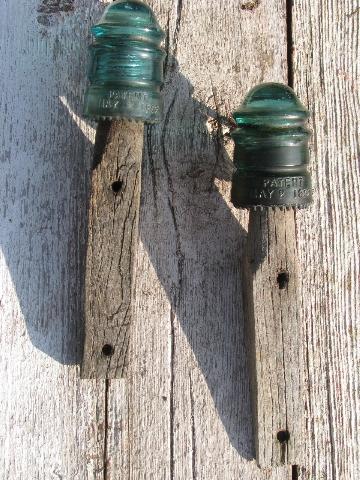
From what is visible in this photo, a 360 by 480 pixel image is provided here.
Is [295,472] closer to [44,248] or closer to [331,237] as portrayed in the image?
[331,237]

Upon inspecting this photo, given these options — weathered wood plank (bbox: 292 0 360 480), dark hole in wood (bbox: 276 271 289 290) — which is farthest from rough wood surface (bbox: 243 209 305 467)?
weathered wood plank (bbox: 292 0 360 480)

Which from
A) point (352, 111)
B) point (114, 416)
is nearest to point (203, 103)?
point (352, 111)

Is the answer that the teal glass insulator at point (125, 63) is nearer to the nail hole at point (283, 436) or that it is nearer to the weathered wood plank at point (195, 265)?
the weathered wood plank at point (195, 265)

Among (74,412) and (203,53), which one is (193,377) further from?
(203,53)

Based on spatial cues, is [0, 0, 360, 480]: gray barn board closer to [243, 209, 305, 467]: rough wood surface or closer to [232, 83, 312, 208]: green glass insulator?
[243, 209, 305, 467]: rough wood surface

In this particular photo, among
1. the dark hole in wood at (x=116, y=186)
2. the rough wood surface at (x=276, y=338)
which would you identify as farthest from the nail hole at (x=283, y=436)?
the dark hole in wood at (x=116, y=186)

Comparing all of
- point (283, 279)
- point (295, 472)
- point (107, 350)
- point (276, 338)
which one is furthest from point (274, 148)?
point (295, 472)

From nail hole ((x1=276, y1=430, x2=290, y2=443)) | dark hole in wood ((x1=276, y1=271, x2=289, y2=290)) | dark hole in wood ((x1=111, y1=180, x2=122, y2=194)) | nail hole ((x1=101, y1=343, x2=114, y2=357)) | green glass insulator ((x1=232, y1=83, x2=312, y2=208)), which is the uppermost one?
green glass insulator ((x1=232, y1=83, x2=312, y2=208))

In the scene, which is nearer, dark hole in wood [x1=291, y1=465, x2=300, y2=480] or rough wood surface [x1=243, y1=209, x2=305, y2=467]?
rough wood surface [x1=243, y1=209, x2=305, y2=467]
